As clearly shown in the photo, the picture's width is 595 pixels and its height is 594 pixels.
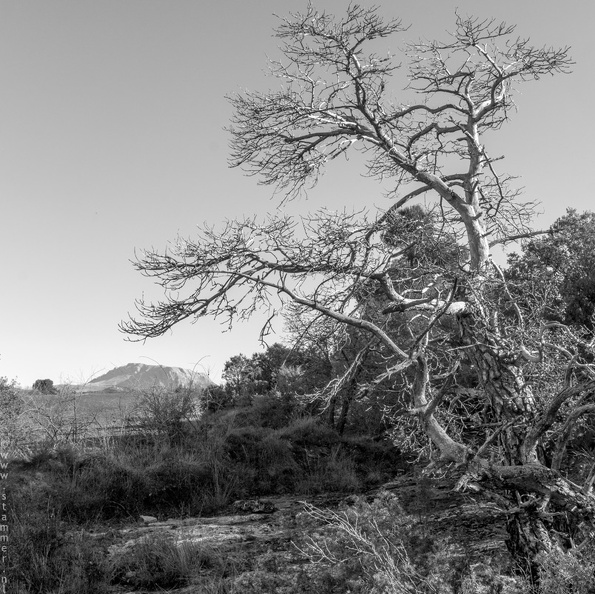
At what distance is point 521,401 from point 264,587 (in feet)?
11.5

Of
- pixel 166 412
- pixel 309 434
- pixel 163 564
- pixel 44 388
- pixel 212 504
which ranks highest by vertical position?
pixel 44 388

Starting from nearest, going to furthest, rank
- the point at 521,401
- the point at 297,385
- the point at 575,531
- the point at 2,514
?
the point at 575,531, the point at 521,401, the point at 2,514, the point at 297,385

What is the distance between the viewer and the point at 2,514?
874cm

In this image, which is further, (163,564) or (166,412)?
(166,412)

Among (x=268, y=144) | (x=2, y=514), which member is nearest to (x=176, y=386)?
(x=2, y=514)

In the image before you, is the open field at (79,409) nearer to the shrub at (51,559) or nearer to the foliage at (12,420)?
the foliage at (12,420)

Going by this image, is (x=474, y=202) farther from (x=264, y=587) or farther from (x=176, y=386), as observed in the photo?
(x=176, y=386)

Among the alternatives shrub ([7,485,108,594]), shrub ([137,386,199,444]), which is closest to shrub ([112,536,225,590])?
shrub ([7,485,108,594])

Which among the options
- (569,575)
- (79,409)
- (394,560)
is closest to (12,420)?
(79,409)

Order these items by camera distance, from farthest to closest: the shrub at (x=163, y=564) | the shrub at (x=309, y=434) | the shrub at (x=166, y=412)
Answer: the shrub at (x=309, y=434), the shrub at (x=166, y=412), the shrub at (x=163, y=564)

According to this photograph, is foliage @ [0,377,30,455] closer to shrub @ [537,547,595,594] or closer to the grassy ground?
the grassy ground

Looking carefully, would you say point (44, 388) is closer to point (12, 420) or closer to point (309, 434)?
point (12, 420)

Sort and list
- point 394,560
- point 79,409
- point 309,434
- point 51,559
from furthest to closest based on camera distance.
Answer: point 309,434 → point 79,409 → point 51,559 → point 394,560

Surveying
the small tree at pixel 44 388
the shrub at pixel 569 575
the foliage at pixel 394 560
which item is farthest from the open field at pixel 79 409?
the shrub at pixel 569 575
